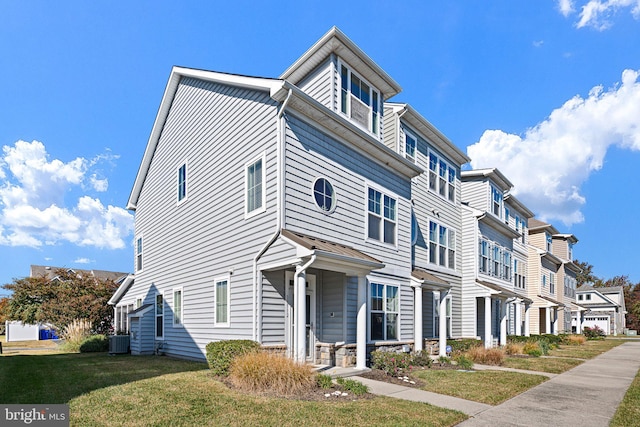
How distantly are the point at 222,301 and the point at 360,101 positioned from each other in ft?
23.9

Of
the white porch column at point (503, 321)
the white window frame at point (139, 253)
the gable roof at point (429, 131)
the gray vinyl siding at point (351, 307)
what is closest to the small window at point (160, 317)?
the white window frame at point (139, 253)

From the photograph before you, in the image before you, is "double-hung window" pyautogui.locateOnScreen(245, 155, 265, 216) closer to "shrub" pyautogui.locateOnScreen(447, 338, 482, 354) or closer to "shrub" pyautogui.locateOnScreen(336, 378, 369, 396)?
"shrub" pyautogui.locateOnScreen(336, 378, 369, 396)

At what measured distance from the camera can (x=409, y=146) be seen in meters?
17.3

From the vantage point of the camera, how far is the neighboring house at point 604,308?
2201 inches

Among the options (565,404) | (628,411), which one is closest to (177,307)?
(565,404)

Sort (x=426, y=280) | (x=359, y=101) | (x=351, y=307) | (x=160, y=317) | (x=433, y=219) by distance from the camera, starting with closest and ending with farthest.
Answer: (x=351, y=307)
(x=359, y=101)
(x=426, y=280)
(x=160, y=317)
(x=433, y=219)

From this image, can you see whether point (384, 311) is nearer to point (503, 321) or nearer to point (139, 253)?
point (503, 321)

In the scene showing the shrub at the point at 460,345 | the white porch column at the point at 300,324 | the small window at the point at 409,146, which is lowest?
the shrub at the point at 460,345

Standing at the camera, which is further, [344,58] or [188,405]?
[344,58]

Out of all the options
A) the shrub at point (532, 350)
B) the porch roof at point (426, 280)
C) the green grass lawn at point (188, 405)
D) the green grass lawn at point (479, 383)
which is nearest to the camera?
the green grass lawn at point (188, 405)

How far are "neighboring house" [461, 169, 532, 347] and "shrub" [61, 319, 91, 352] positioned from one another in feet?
59.0

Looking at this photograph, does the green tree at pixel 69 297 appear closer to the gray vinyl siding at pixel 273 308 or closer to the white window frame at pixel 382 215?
the gray vinyl siding at pixel 273 308

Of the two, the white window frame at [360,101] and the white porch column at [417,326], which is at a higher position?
the white window frame at [360,101]

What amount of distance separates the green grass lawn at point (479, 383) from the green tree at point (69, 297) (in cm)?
1828
